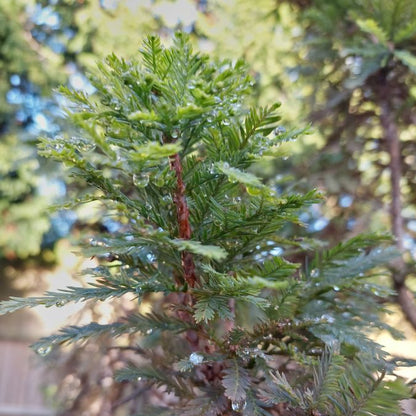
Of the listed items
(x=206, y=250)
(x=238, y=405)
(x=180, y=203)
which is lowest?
(x=238, y=405)

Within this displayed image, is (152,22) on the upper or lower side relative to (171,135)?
upper

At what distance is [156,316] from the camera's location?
0.87m

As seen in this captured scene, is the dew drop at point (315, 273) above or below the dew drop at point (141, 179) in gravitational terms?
below

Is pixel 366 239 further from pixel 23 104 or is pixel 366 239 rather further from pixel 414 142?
pixel 23 104

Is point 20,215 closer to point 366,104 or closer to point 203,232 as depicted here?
point 366,104

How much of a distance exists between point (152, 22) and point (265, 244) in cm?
252

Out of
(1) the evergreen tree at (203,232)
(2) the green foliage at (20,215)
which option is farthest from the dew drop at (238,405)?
(2) the green foliage at (20,215)

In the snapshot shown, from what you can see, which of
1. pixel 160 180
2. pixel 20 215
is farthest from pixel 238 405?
pixel 20 215

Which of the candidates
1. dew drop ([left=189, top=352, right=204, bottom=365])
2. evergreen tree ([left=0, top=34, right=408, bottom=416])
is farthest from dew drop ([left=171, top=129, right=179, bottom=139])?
dew drop ([left=189, top=352, right=204, bottom=365])

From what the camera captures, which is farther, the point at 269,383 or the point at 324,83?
the point at 324,83

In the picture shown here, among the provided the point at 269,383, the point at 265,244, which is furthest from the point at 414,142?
the point at 269,383

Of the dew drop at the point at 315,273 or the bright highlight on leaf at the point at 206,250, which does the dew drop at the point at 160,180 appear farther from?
the dew drop at the point at 315,273

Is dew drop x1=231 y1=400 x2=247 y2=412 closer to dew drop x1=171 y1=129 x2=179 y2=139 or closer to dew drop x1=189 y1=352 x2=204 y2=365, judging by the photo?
dew drop x1=189 y1=352 x2=204 y2=365

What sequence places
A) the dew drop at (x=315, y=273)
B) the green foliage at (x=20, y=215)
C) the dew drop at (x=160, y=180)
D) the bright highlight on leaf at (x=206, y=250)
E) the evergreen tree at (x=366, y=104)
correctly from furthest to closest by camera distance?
the green foliage at (x=20, y=215) → the evergreen tree at (x=366, y=104) → the dew drop at (x=315, y=273) → the dew drop at (x=160, y=180) → the bright highlight on leaf at (x=206, y=250)
